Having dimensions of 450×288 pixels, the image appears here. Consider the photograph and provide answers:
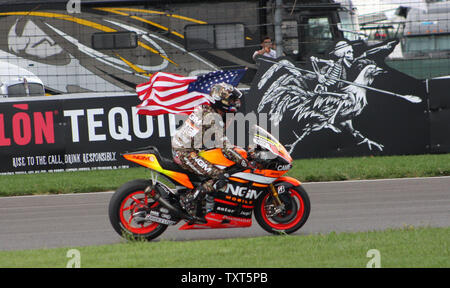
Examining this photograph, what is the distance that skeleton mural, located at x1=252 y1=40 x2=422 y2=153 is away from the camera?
15.8m

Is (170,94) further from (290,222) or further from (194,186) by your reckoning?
(290,222)

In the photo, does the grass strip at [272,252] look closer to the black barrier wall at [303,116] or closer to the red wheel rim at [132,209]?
the red wheel rim at [132,209]

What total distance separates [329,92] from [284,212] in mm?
7586

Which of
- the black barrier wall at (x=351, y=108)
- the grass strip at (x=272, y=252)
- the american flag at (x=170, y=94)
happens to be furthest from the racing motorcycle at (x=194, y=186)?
the black barrier wall at (x=351, y=108)

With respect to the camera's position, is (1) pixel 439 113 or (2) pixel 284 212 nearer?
(2) pixel 284 212

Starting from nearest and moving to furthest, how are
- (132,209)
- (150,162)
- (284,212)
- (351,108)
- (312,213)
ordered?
(150,162) < (132,209) < (284,212) < (312,213) < (351,108)

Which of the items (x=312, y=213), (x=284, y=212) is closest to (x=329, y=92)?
(x=312, y=213)

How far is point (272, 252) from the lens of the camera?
7.18 m

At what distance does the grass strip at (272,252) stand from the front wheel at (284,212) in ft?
1.64

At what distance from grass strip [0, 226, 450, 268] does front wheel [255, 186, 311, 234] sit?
500mm

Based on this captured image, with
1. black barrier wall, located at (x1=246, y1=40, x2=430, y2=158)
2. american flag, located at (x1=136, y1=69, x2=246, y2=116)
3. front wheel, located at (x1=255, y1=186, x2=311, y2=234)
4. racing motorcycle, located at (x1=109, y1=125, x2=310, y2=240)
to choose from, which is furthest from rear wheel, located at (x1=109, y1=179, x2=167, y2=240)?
black barrier wall, located at (x1=246, y1=40, x2=430, y2=158)

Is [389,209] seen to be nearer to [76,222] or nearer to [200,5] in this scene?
[76,222]

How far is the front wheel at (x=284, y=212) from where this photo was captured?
8.59 meters
